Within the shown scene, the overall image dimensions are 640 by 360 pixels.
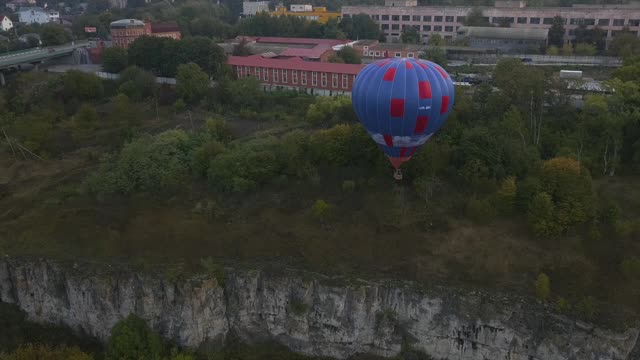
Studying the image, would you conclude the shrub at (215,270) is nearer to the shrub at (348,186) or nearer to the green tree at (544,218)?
the shrub at (348,186)

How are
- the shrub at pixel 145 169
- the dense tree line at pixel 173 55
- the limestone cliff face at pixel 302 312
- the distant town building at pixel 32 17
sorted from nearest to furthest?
the limestone cliff face at pixel 302 312
the shrub at pixel 145 169
the dense tree line at pixel 173 55
the distant town building at pixel 32 17

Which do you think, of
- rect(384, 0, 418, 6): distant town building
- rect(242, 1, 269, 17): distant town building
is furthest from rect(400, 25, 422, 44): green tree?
rect(242, 1, 269, 17): distant town building

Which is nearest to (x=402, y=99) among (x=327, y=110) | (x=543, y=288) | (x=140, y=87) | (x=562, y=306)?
(x=543, y=288)

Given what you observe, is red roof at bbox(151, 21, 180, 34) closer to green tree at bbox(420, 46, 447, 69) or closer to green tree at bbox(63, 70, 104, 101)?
green tree at bbox(63, 70, 104, 101)

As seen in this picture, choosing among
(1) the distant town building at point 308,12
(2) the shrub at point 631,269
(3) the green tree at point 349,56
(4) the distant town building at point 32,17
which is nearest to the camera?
(2) the shrub at point 631,269

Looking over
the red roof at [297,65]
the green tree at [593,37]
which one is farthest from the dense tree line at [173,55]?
the green tree at [593,37]

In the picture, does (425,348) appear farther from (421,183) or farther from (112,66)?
(112,66)

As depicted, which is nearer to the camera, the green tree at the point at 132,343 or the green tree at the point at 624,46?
the green tree at the point at 132,343
